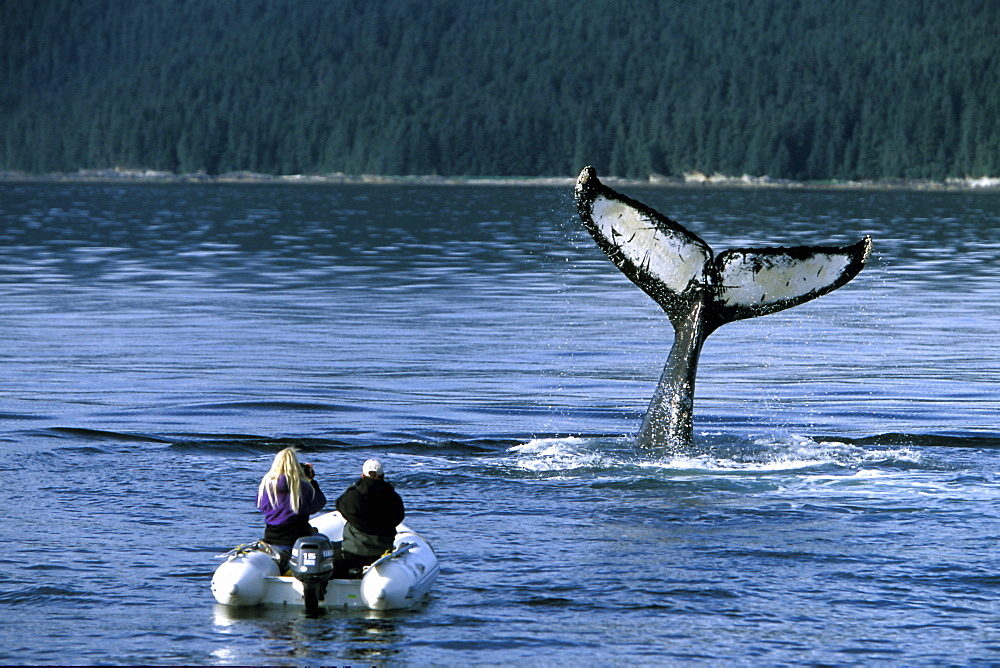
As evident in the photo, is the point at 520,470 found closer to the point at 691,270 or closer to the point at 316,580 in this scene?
the point at 691,270

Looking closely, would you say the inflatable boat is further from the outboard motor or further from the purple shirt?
the purple shirt

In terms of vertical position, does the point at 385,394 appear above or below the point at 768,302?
below

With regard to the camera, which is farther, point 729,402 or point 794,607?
point 729,402

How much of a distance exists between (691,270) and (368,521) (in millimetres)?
5740

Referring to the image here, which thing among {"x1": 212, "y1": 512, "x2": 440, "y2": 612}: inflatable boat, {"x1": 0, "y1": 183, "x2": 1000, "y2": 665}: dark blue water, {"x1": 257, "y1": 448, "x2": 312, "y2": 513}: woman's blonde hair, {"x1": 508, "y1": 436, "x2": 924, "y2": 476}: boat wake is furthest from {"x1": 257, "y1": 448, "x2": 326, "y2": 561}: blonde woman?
{"x1": 508, "y1": 436, "x2": 924, "y2": 476}: boat wake

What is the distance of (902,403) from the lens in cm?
2523

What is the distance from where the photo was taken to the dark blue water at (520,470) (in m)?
13.6

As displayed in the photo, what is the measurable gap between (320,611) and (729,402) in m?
12.6

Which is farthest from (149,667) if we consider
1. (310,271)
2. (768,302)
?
(310,271)

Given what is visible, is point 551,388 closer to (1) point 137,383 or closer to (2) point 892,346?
(1) point 137,383

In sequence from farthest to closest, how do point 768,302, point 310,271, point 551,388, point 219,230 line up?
point 219,230 < point 310,271 < point 551,388 < point 768,302

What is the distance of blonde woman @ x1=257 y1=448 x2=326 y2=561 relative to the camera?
14156 millimetres

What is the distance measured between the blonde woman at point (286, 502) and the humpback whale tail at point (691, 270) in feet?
16.2

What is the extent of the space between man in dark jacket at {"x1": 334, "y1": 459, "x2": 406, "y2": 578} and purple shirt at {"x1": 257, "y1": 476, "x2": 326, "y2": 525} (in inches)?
11.8
